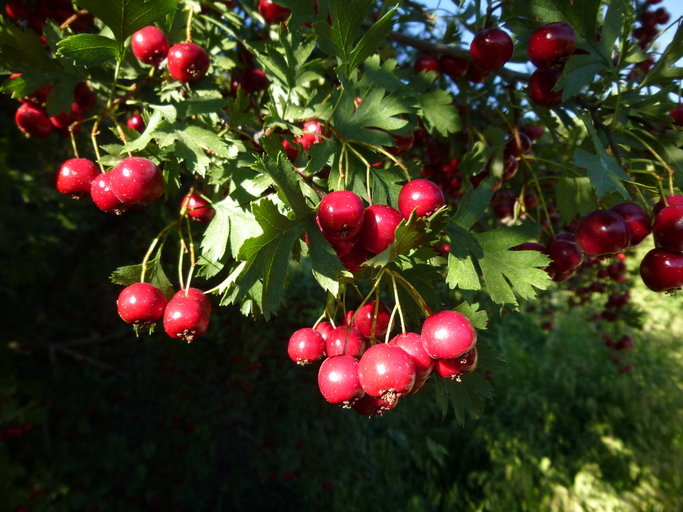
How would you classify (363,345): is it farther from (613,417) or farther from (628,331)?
(628,331)

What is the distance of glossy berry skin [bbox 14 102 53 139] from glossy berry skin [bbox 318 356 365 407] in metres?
1.24

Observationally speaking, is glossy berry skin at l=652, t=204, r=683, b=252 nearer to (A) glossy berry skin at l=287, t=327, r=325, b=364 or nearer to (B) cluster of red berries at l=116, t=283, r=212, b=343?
(A) glossy berry skin at l=287, t=327, r=325, b=364

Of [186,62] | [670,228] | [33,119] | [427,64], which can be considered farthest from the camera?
[427,64]

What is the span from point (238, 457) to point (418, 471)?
179 cm

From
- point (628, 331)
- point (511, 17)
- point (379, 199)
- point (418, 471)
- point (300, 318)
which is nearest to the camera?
point (379, 199)

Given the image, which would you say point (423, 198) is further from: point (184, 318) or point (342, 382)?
point (184, 318)

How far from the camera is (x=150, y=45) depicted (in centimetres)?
121

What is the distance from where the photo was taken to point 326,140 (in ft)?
3.31

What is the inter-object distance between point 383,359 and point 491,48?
96cm

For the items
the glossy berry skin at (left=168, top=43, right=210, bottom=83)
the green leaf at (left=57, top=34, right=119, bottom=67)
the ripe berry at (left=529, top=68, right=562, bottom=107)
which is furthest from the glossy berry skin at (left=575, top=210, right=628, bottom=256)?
the green leaf at (left=57, top=34, right=119, bottom=67)

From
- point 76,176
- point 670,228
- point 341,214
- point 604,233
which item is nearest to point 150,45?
point 76,176

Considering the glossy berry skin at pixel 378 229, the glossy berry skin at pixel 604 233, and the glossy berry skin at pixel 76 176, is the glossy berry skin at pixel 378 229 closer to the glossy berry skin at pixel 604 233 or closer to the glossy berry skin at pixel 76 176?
the glossy berry skin at pixel 604 233

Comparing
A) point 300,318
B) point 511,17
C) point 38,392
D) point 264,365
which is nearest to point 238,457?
point 264,365

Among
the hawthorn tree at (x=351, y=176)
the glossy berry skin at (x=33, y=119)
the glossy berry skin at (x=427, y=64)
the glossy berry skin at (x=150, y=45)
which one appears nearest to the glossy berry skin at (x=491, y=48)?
the hawthorn tree at (x=351, y=176)
